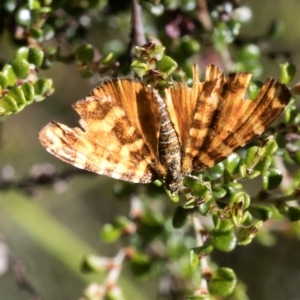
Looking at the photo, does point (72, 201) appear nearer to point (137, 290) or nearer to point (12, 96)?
point (137, 290)

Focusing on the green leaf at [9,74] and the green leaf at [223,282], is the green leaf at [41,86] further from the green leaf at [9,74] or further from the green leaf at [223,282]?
the green leaf at [223,282]

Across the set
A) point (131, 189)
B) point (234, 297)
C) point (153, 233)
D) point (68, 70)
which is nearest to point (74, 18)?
point (131, 189)

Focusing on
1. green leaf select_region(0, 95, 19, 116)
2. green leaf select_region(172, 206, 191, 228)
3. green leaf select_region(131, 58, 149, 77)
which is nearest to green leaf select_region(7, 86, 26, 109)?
green leaf select_region(0, 95, 19, 116)

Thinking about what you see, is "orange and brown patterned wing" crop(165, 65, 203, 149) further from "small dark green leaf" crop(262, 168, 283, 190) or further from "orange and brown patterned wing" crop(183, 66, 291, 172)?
"small dark green leaf" crop(262, 168, 283, 190)

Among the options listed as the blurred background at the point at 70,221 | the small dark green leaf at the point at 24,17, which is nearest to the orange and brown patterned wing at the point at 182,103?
the small dark green leaf at the point at 24,17

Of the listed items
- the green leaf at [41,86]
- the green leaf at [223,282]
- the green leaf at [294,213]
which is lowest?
the green leaf at [223,282]
